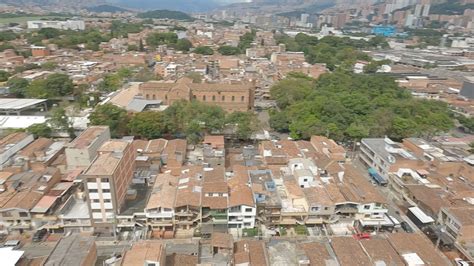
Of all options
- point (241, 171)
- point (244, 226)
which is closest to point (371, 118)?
point (241, 171)

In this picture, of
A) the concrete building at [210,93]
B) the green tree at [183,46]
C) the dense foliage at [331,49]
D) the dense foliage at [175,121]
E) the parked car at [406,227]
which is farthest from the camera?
the green tree at [183,46]

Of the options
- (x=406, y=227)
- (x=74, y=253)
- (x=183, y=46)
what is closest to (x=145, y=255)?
(x=74, y=253)

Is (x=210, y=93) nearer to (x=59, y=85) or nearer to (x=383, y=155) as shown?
(x=383, y=155)

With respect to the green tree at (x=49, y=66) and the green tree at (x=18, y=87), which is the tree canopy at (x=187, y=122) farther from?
the green tree at (x=49, y=66)

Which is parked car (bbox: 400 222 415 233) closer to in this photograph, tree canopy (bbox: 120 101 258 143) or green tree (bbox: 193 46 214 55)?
tree canopy (bbox: 120 101 258 143)

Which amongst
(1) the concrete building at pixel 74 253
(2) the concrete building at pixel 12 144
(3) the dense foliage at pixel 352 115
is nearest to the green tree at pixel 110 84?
(2) the concrete building at pixel 12 144

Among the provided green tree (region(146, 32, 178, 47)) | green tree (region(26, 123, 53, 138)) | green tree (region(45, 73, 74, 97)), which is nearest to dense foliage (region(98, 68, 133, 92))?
green tree (region(45, 73, 74, 97))

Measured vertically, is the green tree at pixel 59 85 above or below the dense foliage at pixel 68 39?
below
